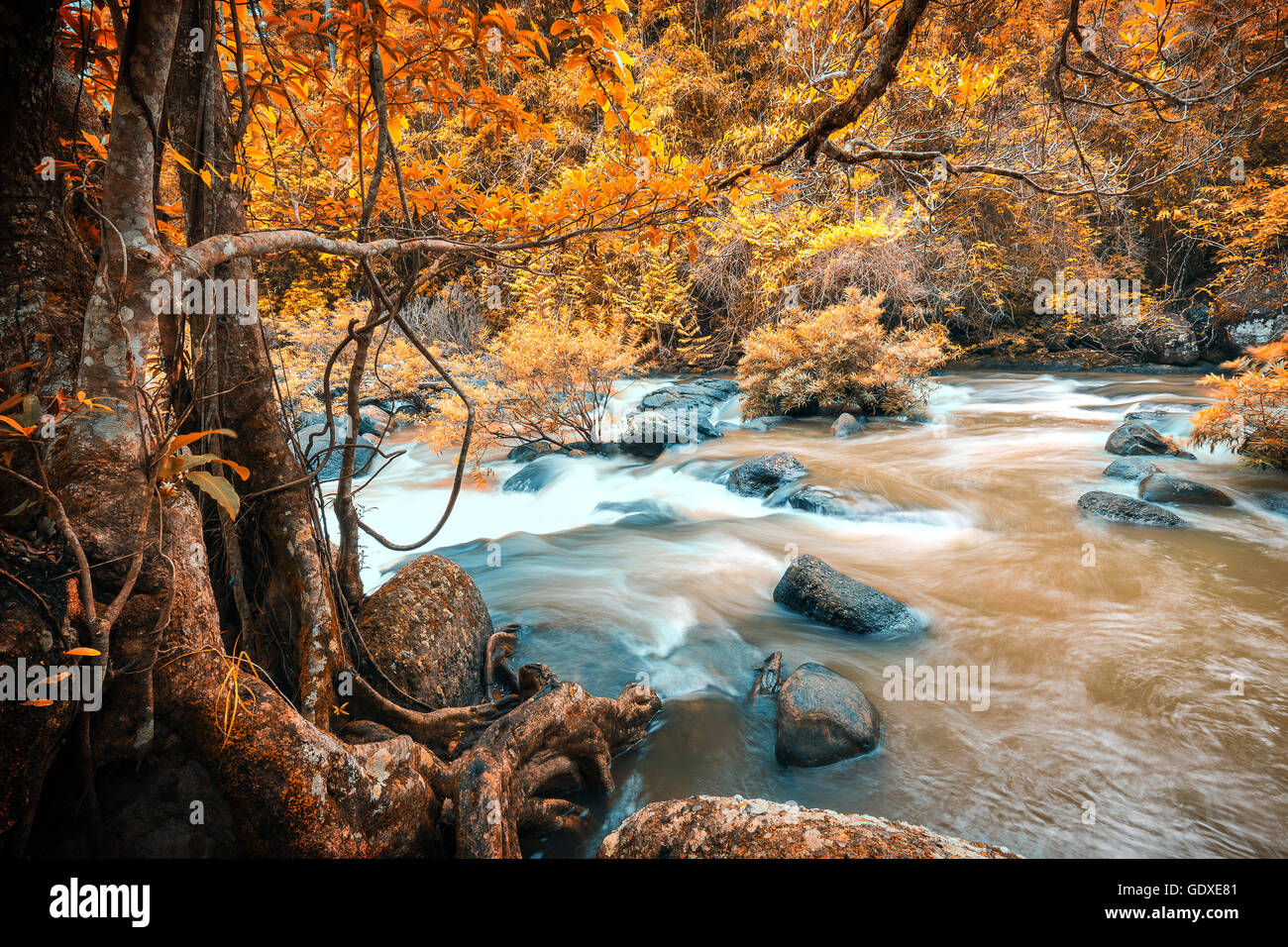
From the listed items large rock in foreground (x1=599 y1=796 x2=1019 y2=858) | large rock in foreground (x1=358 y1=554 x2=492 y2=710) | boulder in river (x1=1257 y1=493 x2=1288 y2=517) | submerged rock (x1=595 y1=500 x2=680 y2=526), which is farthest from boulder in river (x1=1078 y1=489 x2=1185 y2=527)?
large rock in foreground (x1=358 y1=554 x2=492 y2=710)

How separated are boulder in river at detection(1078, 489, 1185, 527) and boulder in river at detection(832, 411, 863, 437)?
4.56m

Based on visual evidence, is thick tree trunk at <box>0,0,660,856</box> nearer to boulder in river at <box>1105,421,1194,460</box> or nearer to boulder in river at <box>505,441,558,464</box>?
boulder in river at <box>505,441,558,464</box>

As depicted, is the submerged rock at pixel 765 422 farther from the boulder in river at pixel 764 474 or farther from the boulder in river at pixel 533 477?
the boulder in river at pixel 533 477

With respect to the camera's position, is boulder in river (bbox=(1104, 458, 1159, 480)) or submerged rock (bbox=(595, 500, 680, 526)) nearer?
submerged rock (bbox=(595, 500, 680, 526))

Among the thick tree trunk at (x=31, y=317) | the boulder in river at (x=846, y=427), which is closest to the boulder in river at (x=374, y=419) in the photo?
the boulder in river at (x=846, y=427)

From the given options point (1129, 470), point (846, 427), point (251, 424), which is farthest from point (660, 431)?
point (251, 424)

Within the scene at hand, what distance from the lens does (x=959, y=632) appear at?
4391 mm

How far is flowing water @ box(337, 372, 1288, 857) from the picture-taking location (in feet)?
9.45

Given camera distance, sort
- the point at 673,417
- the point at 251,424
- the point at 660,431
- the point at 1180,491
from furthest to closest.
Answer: the point at 673,417 < the point at 660,431 < the point at 1180,491 < the point at 251,424

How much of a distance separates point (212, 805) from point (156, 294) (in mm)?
1529

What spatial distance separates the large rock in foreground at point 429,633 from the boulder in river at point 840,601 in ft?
8.53

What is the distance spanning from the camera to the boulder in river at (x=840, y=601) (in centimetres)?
441

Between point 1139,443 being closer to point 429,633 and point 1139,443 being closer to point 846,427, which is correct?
point 846,427

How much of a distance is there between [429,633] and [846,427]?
930cm
